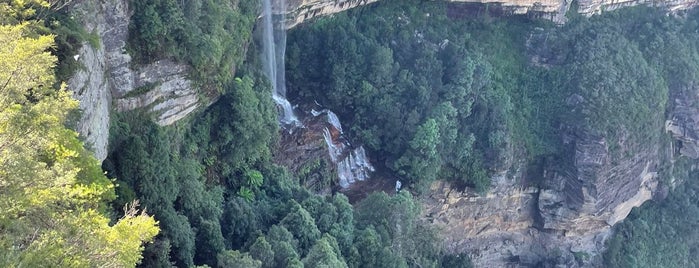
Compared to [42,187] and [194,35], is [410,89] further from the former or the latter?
[42,187]

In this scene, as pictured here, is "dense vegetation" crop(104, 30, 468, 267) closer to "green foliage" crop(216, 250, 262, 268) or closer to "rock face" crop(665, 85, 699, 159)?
"green foliage" crop(216, 250, 262, 268)

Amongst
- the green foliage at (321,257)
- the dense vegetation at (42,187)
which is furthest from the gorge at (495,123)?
the dense vegetation at (42,187)

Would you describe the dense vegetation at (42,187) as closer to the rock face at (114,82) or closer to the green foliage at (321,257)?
the rock face at (114,82)

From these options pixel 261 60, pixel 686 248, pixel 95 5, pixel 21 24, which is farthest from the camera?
pixel 686 248

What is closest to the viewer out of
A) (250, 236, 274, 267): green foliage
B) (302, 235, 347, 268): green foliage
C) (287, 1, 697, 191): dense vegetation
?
(250, 236, 274, 267): green foliage

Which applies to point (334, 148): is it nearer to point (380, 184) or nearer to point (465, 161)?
point (380, 184)

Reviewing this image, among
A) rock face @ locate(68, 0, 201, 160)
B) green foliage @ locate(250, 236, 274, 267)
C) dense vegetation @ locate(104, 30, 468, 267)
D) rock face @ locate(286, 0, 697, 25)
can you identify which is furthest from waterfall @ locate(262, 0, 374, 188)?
green foliage @ locate(250, 236, 274, 267)

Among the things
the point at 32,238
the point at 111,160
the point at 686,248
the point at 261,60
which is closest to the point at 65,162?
the point at 32,238

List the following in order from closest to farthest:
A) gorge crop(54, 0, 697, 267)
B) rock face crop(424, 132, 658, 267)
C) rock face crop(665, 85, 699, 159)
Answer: gorge crop(54, 0, 697, 267)
rock face crop(424, 132, 658, 267)
rock face crop(665, 85, 699, 159)
